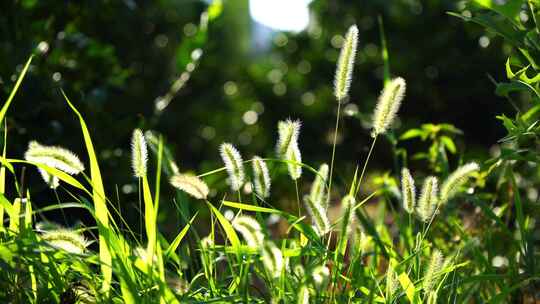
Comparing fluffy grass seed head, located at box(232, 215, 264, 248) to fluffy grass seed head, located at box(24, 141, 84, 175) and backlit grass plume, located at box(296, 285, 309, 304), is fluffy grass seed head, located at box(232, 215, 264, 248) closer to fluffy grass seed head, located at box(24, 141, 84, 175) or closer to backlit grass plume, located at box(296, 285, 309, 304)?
backlit grass plume, located at box(296, 285, 309, 304)

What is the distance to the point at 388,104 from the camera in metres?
1.47

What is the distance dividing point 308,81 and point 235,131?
4.81ft

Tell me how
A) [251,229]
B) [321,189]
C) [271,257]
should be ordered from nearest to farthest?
[271,257] < [251,229] < [321,189]

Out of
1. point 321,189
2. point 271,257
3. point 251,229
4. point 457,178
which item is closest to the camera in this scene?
point 271,257

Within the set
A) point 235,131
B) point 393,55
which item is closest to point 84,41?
point 393,55

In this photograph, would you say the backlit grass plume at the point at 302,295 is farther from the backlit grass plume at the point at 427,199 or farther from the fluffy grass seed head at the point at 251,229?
the backlit grass plume at the point at 427,199

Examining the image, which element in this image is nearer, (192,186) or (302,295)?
(302,295)

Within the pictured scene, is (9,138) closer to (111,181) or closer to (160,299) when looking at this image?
(111,181)

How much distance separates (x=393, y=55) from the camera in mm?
5211

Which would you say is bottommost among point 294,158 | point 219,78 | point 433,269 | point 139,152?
point 219,78

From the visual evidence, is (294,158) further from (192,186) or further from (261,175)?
(192,186)

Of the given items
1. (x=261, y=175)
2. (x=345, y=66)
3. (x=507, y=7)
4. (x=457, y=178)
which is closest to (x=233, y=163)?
(x=261, y=175)

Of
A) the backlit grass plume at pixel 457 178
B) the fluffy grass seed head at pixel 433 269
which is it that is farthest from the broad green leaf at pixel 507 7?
the fluffy grass seed head at pixel 433 269

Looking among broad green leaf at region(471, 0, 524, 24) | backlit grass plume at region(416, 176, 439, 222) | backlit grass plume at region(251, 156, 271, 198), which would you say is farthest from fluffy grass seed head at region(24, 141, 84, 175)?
broad green leaf at region(471, 0, 524, 24)
